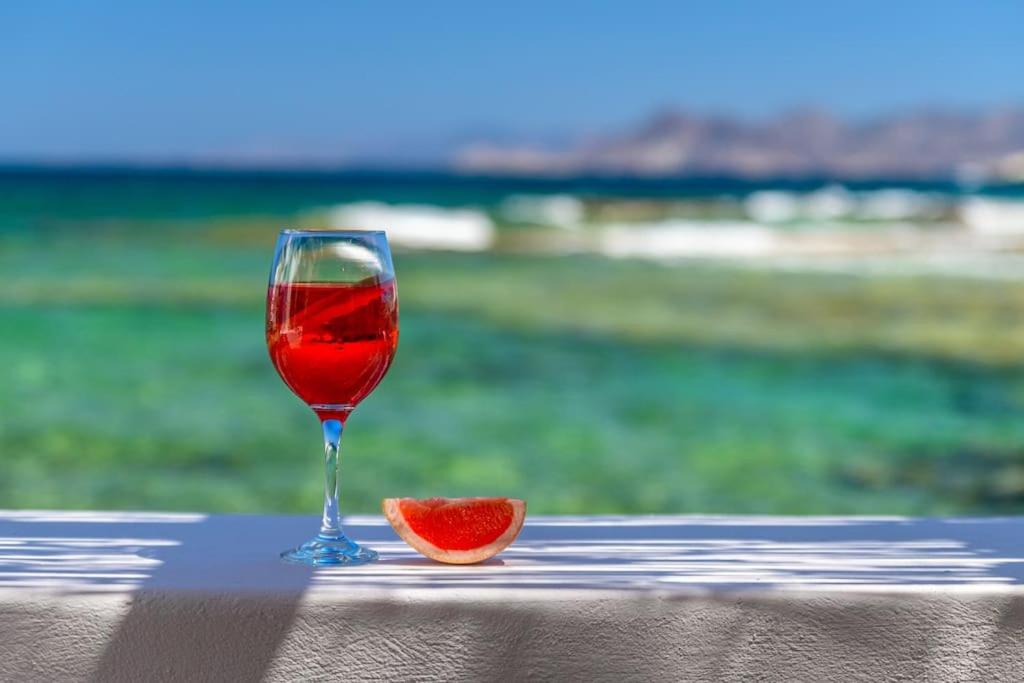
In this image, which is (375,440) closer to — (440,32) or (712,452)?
(712,452)

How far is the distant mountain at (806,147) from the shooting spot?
55750 mm

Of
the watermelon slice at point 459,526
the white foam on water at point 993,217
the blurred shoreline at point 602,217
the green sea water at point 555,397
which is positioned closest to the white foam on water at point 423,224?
the blurred shoreline at point 602,217

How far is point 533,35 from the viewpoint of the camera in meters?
42.6

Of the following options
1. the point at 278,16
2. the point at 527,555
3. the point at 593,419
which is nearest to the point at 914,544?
the point at 527,555

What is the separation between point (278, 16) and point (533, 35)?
7408mm

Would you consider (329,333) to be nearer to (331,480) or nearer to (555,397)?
(331,480)

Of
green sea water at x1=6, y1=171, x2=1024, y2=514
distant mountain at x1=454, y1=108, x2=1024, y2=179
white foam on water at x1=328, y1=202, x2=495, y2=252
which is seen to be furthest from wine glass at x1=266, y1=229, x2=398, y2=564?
distant mountain at x1=454, y1=108, x2=1024, y2=179

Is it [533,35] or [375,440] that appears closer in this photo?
[375,440]

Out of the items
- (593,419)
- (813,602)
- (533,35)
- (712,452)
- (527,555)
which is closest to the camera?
(813,602)

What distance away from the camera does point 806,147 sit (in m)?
56.5

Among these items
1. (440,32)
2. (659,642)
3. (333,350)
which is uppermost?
(440,32)

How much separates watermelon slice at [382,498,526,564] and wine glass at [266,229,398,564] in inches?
2.1

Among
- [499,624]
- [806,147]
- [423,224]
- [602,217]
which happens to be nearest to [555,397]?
[499,624]

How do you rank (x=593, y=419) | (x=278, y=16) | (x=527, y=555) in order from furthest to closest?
(x=278, y=16)
(x=593, y=419)
(x=527, y=555)
